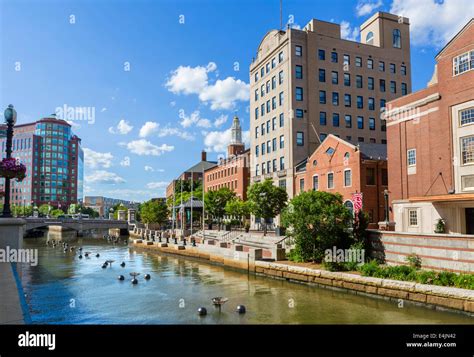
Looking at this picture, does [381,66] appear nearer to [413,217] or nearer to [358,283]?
[413,217]

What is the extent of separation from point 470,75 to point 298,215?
52.5 ft

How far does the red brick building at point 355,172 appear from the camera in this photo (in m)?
38.7

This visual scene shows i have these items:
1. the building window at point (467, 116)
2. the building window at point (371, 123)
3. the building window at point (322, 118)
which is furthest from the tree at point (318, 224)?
the building window at point (371, 123)

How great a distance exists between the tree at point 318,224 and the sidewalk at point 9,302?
20298 millimetres

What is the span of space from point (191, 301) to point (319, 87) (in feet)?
138

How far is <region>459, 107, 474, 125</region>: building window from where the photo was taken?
26625 millimetres

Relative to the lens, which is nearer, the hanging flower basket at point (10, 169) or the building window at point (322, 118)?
the hanging flower basket at point (10, 169)

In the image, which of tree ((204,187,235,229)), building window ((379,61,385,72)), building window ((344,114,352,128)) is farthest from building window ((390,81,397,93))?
tree ((204,187,235,229))

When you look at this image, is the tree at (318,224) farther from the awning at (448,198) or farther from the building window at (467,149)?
the building window at (467,149)

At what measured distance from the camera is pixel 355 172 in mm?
38969

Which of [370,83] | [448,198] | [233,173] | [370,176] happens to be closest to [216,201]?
[233,173]
